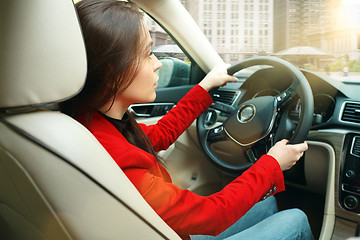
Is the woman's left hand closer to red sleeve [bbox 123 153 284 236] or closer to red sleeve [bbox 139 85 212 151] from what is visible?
red sleeve [bbox 139 85 212 151]

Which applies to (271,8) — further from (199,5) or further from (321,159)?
(321,159)

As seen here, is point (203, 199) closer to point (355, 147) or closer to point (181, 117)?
point (181, 117)

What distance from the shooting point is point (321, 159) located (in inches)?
61.1

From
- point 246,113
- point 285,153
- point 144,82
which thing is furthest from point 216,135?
point 144,82

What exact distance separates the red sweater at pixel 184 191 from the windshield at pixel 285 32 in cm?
Result: 60

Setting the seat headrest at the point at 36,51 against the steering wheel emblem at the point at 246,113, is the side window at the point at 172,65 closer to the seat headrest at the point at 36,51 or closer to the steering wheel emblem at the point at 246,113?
the steering wheel emblem at the point at 246,113

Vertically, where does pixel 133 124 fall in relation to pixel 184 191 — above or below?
above

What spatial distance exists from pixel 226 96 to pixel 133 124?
0.82 meters

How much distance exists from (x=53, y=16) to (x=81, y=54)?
85mm

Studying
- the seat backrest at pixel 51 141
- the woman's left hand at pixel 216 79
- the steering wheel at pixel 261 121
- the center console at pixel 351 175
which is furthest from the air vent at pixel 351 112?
the seat backrest at pixel 51 141

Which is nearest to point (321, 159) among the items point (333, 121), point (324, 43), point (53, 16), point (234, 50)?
point (333, 121)

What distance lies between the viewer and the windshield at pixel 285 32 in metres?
1.56

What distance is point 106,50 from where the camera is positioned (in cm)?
82

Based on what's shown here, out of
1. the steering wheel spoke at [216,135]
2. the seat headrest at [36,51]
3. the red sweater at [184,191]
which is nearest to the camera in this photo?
the seat headrest at [36,51]
